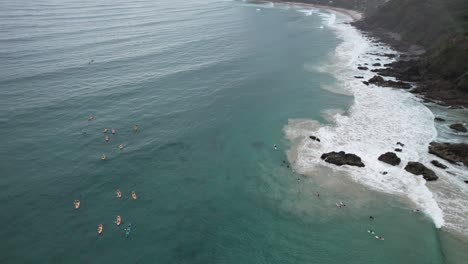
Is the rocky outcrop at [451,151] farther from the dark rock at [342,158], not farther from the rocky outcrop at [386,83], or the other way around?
the rocky outcrop at [386,83]

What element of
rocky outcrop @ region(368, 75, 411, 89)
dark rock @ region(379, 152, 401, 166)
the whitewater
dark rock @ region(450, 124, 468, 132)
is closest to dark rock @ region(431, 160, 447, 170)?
the whitewater

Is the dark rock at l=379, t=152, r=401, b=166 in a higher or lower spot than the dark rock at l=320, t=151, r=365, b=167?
higher

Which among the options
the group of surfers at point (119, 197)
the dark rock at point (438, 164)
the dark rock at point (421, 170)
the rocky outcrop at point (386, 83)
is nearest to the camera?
the group of surfers at point (119, 197)

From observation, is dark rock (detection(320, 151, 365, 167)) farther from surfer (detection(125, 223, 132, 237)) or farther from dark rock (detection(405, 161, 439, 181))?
surfer (detection(125, 223, 132, 237))

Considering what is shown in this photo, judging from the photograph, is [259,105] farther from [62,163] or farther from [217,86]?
[62,163]

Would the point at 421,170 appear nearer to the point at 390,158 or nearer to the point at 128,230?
the point at 390,158

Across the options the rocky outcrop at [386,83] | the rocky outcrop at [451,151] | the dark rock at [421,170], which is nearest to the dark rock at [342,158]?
the dark rock at [421,170]
